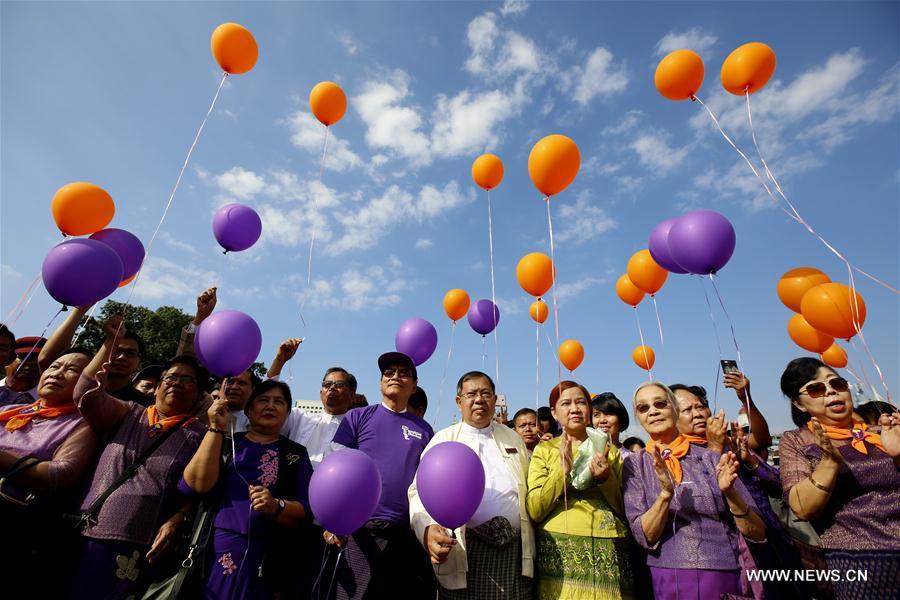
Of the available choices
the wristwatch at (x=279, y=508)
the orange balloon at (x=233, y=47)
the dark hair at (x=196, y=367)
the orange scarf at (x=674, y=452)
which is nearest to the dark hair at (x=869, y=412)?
the orange scarf at (x=674, y=452)

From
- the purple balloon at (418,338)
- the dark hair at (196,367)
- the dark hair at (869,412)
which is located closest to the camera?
the dark hair at (196,367)

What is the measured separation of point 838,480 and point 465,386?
7.12 feet

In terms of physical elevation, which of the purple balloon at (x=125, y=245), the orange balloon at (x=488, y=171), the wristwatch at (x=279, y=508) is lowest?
the wristwatch at (x=279, y=508)

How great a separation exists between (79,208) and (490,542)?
419cm

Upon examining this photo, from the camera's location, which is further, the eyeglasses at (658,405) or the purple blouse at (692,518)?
the eyeglasses at (658,405)

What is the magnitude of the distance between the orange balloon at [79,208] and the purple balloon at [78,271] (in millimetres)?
1155

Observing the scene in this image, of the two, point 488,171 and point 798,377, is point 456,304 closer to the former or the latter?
point 488,171

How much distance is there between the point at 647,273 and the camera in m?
5.14

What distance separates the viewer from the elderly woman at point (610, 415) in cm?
357

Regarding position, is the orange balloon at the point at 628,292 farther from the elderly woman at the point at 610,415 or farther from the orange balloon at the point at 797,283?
the elderly woman at the point at 610,415

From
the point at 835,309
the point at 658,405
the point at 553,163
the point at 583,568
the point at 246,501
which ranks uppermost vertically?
the point at 553,163

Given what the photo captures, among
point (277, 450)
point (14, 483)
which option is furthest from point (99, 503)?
point (277, 450)

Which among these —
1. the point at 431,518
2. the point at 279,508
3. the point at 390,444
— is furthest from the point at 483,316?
the point at 279,508

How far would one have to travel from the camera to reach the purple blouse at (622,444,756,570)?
2148 mm
